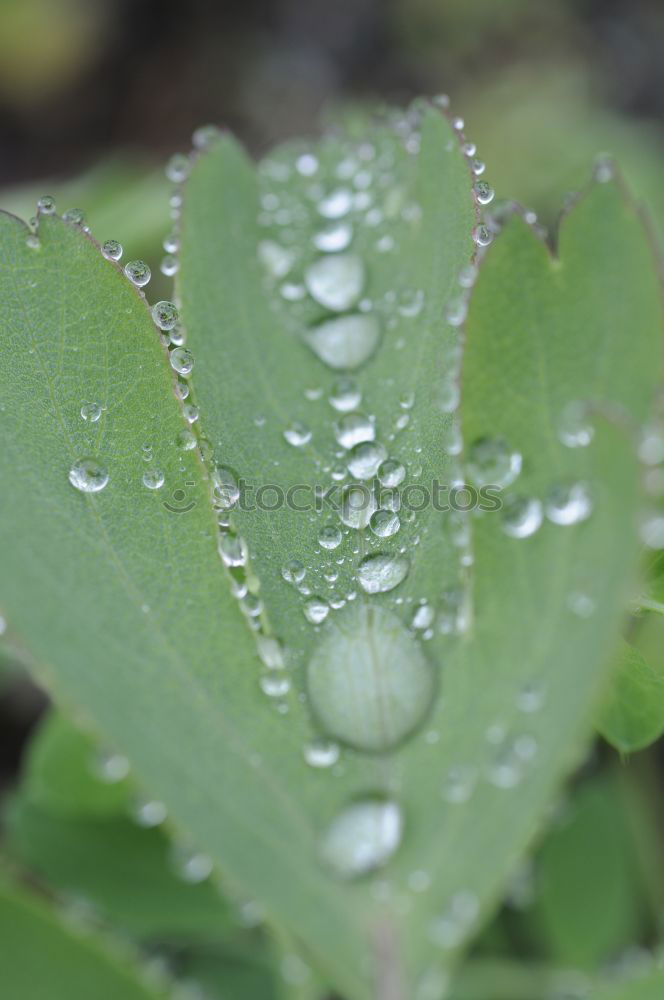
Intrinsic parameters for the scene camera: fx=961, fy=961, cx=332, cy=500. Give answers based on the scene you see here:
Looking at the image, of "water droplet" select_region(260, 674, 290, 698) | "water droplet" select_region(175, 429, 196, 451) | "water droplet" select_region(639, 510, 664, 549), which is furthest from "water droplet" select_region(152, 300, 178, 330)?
"water droplet" select_region(639, 510, 664, 549)

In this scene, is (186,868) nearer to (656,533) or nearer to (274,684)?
(274,684)

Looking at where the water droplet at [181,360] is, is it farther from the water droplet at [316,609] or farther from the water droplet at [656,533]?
the water droplet at [656,533]

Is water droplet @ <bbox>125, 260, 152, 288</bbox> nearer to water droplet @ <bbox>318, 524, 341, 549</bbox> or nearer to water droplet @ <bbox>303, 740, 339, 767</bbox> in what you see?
water droplet @ <bbox>318, 524, 341, 549</bbox>

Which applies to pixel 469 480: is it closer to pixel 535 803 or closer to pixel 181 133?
pixel 535 803

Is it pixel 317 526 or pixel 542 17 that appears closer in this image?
pixel 317 526

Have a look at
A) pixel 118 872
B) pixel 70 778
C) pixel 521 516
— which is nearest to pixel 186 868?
pixel 118 872

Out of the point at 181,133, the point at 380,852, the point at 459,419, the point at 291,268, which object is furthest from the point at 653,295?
the point at 181,133

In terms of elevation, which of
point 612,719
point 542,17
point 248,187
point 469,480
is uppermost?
point 542,17

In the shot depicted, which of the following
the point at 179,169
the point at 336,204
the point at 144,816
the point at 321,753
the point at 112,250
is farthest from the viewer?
the point at 144,816

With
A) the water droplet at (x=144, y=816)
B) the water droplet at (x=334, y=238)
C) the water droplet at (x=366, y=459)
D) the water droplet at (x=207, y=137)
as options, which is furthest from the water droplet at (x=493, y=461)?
the water droplet at (x=144, y=816)
